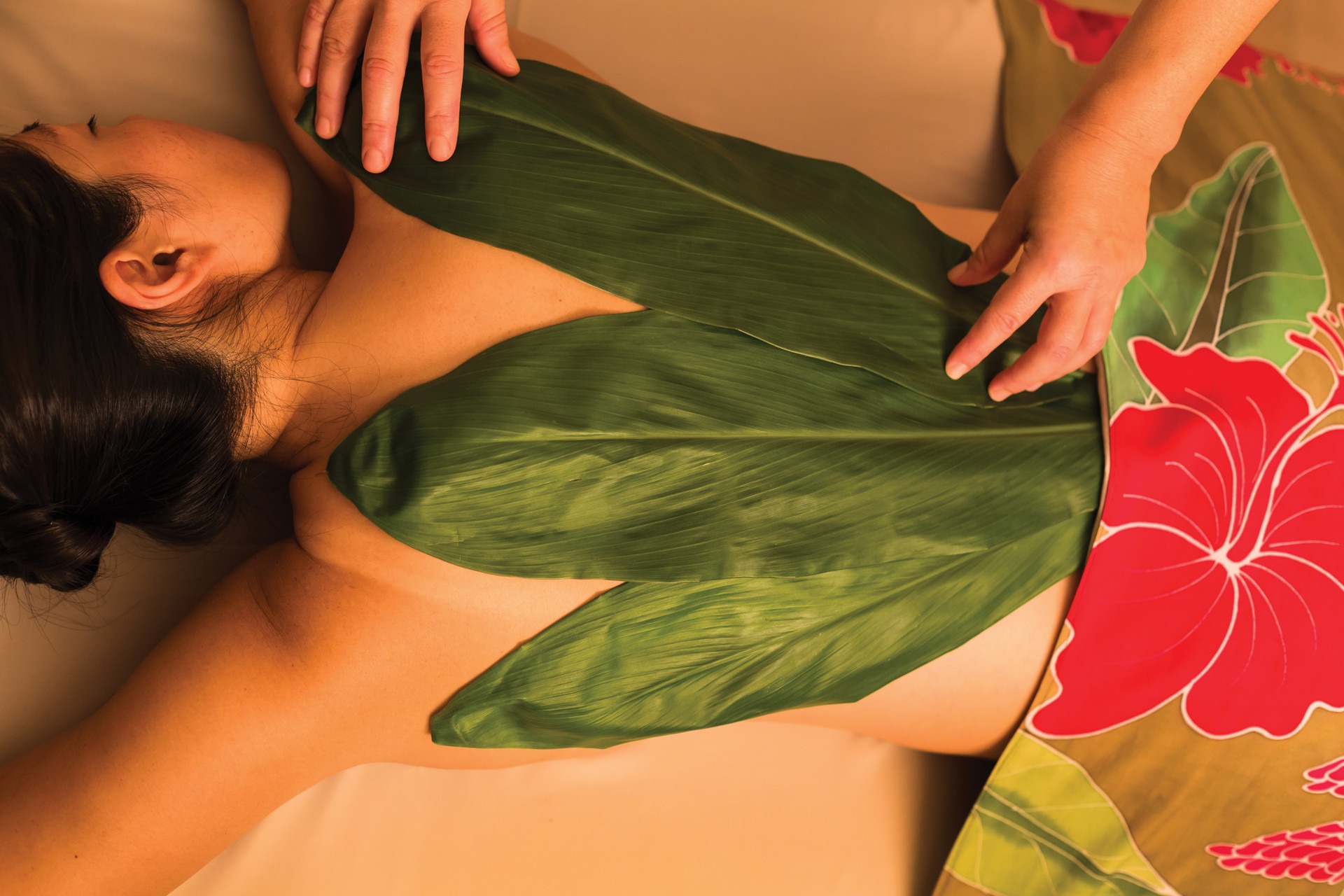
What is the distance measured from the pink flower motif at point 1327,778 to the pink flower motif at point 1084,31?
88 cm

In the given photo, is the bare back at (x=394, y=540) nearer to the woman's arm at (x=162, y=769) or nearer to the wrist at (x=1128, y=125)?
the woman's arm at (x=162, y=769)

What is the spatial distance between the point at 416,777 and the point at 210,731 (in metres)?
0.31

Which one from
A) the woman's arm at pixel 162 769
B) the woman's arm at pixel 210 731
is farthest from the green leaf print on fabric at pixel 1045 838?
the woman's arm at pixel 162 769

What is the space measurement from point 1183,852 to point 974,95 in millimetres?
994

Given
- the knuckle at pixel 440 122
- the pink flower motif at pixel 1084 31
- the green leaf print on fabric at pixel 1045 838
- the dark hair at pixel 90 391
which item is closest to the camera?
the dark hair at pixel 90 391

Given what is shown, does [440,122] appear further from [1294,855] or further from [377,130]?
[1294,855]

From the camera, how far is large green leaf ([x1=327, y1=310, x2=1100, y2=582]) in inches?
26.4

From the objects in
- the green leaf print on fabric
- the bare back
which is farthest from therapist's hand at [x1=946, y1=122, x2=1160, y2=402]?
the green leaf print on fabric

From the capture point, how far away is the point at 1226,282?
2.76 feet

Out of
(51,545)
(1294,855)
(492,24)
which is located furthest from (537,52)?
(1294,855)

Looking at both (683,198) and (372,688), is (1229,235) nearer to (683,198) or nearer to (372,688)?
(683,198)

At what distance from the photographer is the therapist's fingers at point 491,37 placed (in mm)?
788

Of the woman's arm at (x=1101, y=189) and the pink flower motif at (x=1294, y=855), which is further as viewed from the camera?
the pink flower motif at (x=1294, y=855)

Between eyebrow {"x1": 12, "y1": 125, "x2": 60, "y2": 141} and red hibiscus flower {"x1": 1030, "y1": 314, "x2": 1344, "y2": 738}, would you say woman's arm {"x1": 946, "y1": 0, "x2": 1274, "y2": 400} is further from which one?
eyebrow {"x1": 12, "y1": 125, "x2": 60, "y2": 141}
